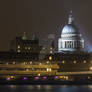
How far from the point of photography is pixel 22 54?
138 m

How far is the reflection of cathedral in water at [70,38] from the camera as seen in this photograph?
160m

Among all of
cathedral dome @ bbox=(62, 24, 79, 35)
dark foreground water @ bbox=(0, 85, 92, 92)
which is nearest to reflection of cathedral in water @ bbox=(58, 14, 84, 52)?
cathedral dome @ bbox=(62, 24, 79, 35)

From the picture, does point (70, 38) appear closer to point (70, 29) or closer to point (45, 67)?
point (70, 29)

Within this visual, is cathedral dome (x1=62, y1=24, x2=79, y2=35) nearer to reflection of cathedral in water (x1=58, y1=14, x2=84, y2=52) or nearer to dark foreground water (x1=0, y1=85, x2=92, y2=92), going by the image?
reflection of cathedral in water (x1=58, y1=14, x2=84, y2=52)

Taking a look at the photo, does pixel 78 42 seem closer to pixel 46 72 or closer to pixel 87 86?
pixel 46 72

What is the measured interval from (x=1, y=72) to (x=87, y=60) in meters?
17.5

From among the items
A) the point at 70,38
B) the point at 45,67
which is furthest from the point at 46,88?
the point at 70,38

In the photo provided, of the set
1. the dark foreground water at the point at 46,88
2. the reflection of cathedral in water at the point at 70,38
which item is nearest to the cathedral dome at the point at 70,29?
the reflection of cathedral in water at the point at 70,38

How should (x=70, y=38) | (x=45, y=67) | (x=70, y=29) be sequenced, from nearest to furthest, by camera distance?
(x=45, y=67), (x=70, y=38), (x=70, y=29)

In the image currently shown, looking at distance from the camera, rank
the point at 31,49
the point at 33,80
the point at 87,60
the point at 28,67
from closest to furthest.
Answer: the point at 33,80, the point at 28,67, the point at 87,60, the point at 31,49

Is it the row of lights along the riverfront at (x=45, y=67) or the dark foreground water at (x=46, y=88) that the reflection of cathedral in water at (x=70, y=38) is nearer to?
the row of lights along the riverfront at (x=45, y=67)

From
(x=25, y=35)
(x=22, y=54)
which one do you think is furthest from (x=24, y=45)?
(x=22, y=54)

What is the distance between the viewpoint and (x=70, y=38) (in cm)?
16225

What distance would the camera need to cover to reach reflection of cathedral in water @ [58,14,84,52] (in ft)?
526
